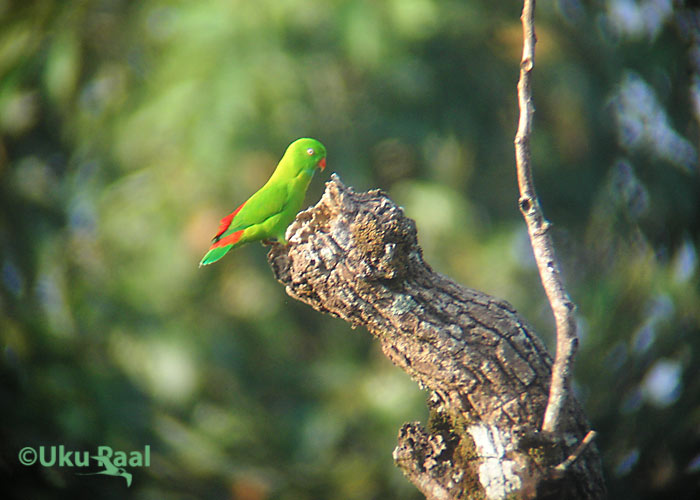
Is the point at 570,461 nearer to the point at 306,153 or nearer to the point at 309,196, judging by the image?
the point at 306,153

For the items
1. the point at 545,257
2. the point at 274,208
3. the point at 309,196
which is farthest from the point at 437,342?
the point at 309,196

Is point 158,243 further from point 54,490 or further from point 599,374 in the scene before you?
point 599,374

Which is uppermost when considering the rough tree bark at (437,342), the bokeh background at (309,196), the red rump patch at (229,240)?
the bokeh background at (309,196)

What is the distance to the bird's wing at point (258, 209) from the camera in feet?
8.27

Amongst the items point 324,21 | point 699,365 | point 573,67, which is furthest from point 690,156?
point 324,21

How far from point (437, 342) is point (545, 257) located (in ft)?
1.45

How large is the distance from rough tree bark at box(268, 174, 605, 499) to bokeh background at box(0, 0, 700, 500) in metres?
4.94

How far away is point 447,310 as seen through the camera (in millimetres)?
2328

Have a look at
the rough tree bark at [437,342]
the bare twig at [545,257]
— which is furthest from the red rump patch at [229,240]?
the bare twig at [545,257]

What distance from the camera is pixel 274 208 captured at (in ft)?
8.37

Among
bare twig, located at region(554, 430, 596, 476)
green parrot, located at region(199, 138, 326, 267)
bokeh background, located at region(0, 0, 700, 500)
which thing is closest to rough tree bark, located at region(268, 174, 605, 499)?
bare twig, located at region(554, 430, 596, 476)

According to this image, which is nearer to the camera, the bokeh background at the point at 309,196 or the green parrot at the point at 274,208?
the green parrot at the point at 274,208

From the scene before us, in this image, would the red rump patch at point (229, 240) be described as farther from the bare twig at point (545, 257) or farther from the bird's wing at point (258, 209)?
the bare twig at point (545, 257)

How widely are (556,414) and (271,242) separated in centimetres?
113
